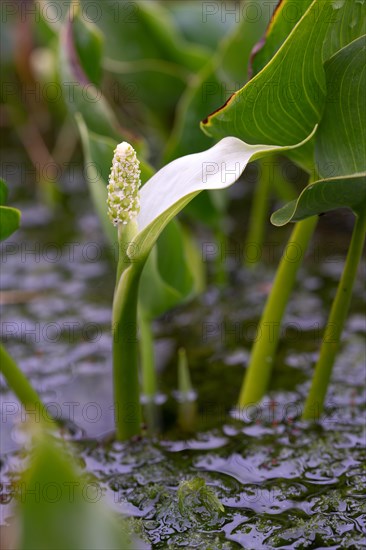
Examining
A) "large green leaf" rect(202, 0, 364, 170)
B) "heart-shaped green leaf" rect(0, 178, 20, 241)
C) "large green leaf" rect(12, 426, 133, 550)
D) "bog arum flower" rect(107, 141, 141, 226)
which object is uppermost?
"large green leaf" rect(202, 0, 364, 170)

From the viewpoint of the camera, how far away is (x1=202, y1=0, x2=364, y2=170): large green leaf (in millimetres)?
917

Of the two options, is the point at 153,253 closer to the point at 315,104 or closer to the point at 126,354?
the point at 126,354

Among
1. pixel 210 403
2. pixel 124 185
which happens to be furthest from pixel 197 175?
pixel 210 403

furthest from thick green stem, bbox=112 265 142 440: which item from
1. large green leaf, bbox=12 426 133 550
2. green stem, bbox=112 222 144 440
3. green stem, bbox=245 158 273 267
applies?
green stem, bbox=245 158 273 267

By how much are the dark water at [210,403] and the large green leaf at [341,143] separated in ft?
1.51

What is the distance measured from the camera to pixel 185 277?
134cm

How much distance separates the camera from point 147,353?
1376 mm

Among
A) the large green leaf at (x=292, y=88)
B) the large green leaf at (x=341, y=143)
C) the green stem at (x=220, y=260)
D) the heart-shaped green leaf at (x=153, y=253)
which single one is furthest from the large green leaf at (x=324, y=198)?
the green stem at (x=220, y=260)

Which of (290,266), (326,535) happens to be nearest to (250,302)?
(290,266)

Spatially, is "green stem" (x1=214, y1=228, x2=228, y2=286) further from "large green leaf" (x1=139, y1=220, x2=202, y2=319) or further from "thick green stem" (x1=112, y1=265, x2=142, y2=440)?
"thick green stem" (x1=112, y1=265, x2=142, y2=440)

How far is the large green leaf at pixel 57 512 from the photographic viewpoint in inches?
21.9

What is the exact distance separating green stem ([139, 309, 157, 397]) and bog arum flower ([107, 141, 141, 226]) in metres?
0.45

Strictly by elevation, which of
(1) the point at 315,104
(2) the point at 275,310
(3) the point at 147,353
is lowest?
(3) the point at 147,353

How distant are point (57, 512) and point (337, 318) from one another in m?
0.65
